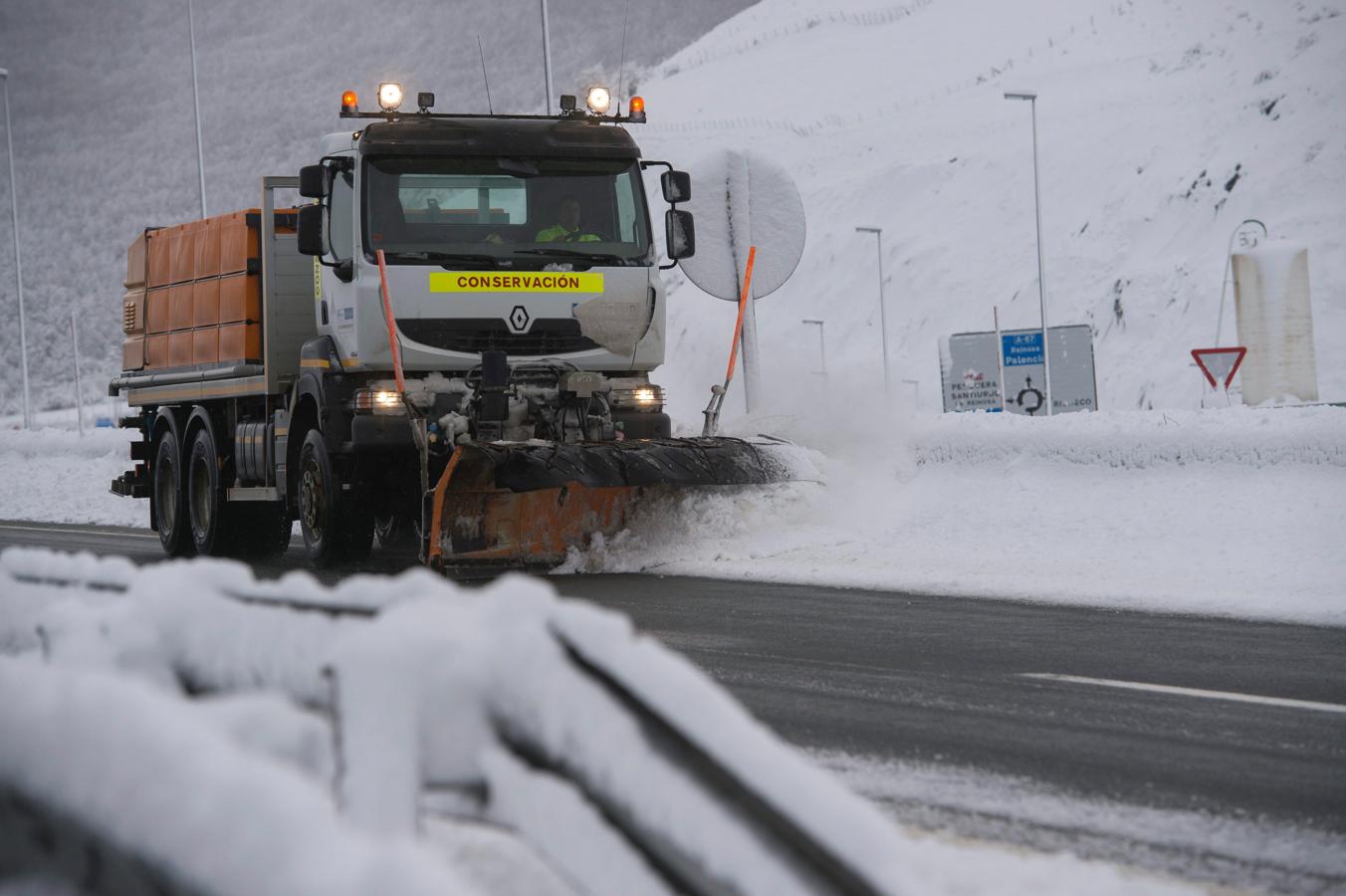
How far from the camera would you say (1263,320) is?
68.3ft

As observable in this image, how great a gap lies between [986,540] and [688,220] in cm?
335

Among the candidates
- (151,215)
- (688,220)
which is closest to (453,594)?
(688,220)

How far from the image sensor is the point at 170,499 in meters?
15.5

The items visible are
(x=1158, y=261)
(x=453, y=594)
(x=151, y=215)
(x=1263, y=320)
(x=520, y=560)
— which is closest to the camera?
(x=453, y=594)

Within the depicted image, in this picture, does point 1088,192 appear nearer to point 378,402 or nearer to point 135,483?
point 135,483

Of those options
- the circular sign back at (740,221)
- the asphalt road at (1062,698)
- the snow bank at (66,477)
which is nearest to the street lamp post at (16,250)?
the snow bank at (66,477)

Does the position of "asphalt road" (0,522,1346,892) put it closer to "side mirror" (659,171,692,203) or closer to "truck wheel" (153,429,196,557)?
"side mirror" (659,171,692,203)

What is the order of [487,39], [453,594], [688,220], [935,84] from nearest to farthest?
[453,594] → [688,220] → [935,84] → [487,39]

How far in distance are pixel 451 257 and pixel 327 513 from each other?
6.64 feet

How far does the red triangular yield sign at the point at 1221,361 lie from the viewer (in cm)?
2069

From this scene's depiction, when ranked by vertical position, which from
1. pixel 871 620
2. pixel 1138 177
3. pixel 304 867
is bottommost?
pixel 871 620

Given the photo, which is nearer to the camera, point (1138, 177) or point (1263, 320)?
point (1263, 320)

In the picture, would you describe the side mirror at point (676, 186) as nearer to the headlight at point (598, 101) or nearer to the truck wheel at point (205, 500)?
the headlight at point (598, 101)

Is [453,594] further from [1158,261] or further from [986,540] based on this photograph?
[1158,261]
